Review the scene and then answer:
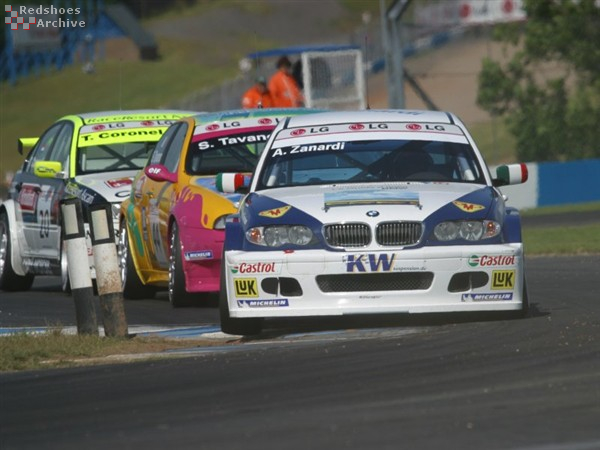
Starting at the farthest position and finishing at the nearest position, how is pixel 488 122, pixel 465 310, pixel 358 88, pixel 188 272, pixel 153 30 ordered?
pixel 153 30, pixel 488 122, pixel 358 88, pixel 188 272, pixel 465 310

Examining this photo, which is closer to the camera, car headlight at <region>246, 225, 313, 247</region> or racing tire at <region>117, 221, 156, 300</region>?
car headlight at <region>246, 225, 313, 247</region>

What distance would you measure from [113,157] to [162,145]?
135 cm

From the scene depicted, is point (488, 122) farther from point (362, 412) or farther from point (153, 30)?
point (153, 30)

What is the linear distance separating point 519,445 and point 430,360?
218cm

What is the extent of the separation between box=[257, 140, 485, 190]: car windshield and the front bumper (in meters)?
1.16

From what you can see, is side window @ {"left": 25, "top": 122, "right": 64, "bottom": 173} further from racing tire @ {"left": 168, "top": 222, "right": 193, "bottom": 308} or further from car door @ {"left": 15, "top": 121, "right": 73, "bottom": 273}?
racing tire @ {"left": 168, "top": 222, "right": 193, "bottom": 308}

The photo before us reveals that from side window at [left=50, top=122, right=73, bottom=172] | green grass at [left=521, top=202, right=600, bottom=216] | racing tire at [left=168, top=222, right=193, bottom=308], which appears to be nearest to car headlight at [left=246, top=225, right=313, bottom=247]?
racing tire at [left=168, top=222, right=193, bottom=308]

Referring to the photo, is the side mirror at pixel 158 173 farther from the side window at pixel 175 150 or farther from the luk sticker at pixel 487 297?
the luk sticker at pixel 487 297

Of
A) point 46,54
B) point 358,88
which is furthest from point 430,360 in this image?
point 46,54

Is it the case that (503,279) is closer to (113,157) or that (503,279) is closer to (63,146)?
(113,157)

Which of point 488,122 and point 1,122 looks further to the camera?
point 1,122

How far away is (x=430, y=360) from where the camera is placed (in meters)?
8.26

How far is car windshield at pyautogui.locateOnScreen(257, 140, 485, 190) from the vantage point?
11055 millimetres

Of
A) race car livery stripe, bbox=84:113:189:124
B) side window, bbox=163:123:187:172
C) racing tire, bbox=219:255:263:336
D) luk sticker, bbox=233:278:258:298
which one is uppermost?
race car livery stripe, bbox=84:113:189:124
